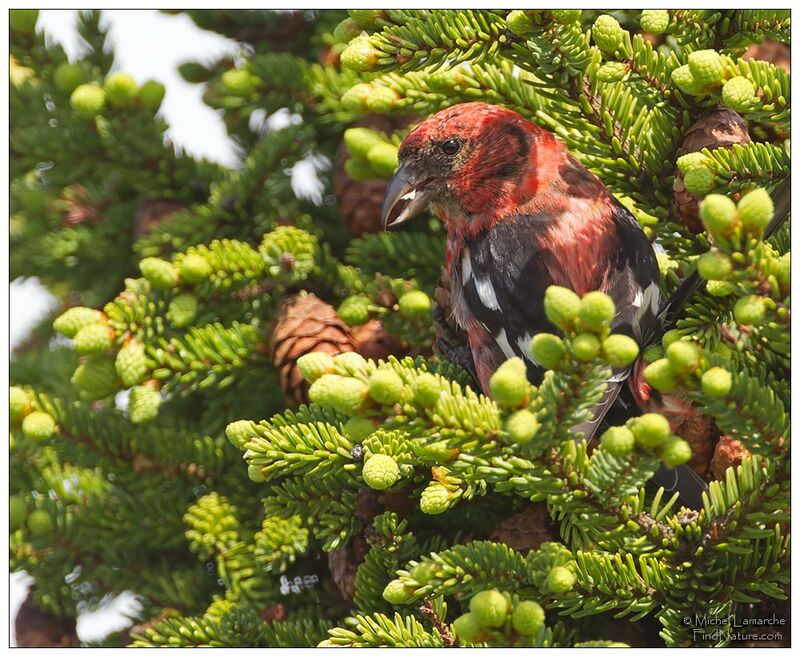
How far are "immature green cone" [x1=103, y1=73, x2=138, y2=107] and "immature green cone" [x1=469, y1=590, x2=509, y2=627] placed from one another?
136 cm

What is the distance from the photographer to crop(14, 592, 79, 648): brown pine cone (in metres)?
1.95

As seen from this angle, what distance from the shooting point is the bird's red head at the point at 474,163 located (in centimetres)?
173

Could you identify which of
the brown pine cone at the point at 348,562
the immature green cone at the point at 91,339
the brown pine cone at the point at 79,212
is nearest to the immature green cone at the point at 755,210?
the brown pine cone at the point at 348,562

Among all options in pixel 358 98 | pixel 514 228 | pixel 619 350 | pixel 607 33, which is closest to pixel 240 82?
pixel 358 98

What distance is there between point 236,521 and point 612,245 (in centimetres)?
88

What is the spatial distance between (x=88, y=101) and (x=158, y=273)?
1.65 ft

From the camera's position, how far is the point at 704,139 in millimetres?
1484

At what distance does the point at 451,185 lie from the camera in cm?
178

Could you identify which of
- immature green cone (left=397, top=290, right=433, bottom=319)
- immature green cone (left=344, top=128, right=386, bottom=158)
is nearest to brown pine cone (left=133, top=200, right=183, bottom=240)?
immature green cone (left=344, top=128, right=386, bottom=158)

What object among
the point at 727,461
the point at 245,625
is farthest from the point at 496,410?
the point at 245,625

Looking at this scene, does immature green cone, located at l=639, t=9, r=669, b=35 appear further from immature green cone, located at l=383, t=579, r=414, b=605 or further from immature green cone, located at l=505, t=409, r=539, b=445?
immature green cone, located at l=383, t=579, r=414, b=605

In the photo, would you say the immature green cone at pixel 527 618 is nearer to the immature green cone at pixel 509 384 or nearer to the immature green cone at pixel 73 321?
the immature green cone at pixel 509 384

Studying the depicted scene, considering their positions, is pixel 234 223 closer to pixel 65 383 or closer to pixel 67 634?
pixel 65 383

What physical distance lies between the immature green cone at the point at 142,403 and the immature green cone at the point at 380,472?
56 centimetres
